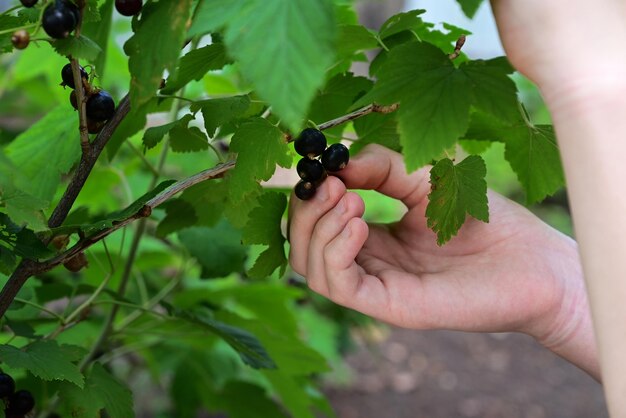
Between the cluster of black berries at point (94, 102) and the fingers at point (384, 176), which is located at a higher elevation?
the cluster of black berries at point (94, 102)

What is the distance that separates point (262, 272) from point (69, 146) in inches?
11.5

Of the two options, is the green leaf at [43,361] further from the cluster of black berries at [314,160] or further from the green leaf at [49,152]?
the cluster of black berries at [314,160]

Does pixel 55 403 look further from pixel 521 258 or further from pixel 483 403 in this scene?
pixel 483 403

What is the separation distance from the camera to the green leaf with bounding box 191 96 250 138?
793mm

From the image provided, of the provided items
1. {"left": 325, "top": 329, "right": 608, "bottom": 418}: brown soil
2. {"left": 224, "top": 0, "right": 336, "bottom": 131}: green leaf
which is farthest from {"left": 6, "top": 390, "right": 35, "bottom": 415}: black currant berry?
{"left": 325, "top": 329, "right": 608, "bottom": 418}: brown soil

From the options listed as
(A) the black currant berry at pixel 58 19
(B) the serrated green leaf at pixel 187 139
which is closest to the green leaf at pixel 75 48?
(A) the black currant berry at pixel 58 19

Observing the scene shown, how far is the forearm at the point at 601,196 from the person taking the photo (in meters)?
0.59

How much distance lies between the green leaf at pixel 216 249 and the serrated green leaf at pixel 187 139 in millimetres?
338

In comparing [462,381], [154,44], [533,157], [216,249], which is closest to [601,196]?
[533,157]

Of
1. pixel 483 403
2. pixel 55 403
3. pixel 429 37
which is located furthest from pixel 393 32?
pixel 483 403

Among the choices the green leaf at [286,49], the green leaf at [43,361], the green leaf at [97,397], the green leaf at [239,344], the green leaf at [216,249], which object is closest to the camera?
the green leaf at [286,49]

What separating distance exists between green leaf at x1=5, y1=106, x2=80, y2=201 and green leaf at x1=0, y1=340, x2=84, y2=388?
191 mm

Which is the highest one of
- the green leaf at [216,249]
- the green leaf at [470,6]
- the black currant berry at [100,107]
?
the green leaf at [470,6]

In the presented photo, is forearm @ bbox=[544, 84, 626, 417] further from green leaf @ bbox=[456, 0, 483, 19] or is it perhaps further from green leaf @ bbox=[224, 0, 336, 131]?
green leaf @ bbox=[224, 0, 336, 131]
